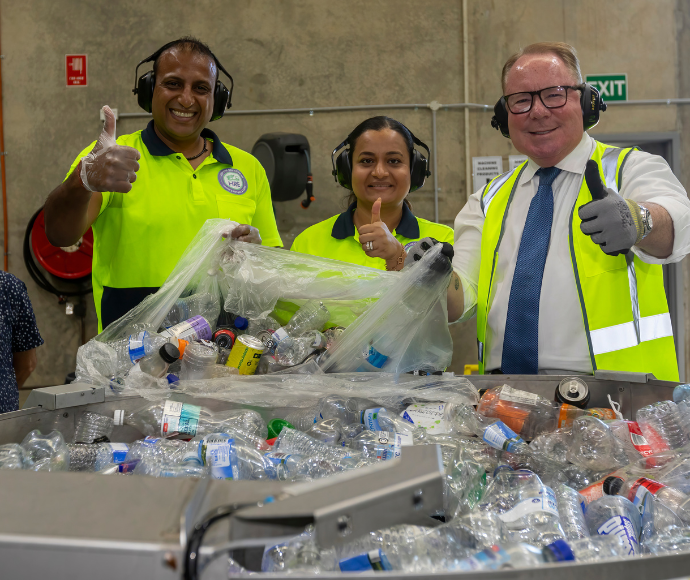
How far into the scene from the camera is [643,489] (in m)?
0.98

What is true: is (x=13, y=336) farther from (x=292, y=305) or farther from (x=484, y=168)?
(x=484, y=168)

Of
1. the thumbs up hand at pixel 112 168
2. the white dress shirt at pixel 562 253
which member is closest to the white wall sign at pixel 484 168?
the white dress shirt at pixel 562 253

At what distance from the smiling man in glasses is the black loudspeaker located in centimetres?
205

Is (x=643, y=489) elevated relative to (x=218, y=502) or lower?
lower

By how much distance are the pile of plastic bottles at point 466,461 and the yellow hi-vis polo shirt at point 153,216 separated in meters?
0.96

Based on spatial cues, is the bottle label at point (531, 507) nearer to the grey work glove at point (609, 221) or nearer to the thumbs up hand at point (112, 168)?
the grey work glove at point (609, 221)

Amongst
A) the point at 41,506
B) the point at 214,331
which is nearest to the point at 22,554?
the point at 41,506

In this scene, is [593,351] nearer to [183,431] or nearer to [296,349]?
[296,349]

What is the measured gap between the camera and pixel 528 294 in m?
1.79

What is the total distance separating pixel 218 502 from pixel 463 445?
2.58 ft

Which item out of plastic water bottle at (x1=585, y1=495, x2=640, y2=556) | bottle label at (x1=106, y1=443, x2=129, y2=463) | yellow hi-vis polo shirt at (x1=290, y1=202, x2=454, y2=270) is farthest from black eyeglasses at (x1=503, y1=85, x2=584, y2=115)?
bottle label at (x1=106, y1=443, x2=129, y2=463)

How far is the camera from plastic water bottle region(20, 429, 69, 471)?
3.55 feet

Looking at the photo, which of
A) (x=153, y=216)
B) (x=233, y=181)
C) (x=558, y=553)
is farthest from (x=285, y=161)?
(x=558, y=553)

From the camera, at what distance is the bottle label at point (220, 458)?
1047 mm
